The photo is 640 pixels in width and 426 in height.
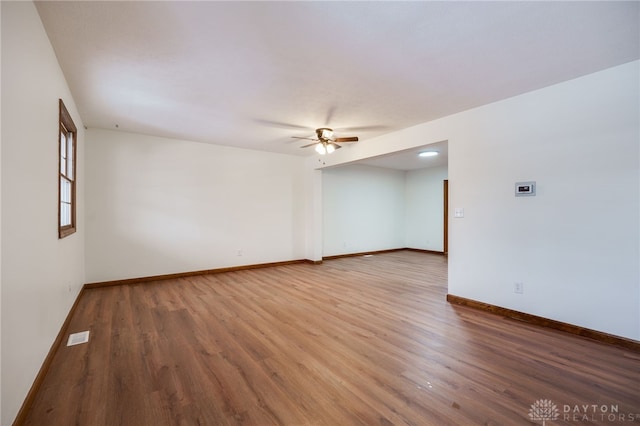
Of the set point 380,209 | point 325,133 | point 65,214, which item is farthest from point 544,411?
point 380,209

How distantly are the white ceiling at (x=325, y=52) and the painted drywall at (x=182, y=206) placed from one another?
4.05 feet

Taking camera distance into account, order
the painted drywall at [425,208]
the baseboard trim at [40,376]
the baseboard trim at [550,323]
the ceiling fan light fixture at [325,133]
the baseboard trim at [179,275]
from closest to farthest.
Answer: the baseboard trim at [40,376] → the baseboard trim at [550,323] → the ceiling fan light fixture at [325,133] → the baseboard trim at [179,275] → the painted drywall at [425,208]

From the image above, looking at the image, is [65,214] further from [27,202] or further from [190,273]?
[190,273]

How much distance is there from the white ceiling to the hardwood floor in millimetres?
2555

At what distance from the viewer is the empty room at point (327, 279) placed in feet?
5.89

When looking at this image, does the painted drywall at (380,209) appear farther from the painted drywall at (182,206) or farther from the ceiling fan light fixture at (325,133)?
the ceiling fan light fixture at (325,133)

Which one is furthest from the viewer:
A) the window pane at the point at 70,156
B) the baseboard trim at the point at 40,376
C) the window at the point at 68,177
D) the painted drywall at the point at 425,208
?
the painted drywall at the point at 425,208

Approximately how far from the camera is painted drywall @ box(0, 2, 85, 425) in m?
1.50

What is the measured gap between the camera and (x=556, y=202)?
3010 mm

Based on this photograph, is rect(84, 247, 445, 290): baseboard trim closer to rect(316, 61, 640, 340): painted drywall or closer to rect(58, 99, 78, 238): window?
rect(58, 99, 78, 238): window

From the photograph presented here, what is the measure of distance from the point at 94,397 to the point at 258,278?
3.40 meters

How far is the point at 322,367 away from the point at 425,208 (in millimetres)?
7213

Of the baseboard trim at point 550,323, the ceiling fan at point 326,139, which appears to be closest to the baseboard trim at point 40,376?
the ceiling fan at point 326,139

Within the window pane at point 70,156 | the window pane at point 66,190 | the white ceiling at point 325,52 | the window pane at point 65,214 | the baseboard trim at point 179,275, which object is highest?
the white ceiling at point 325,52
